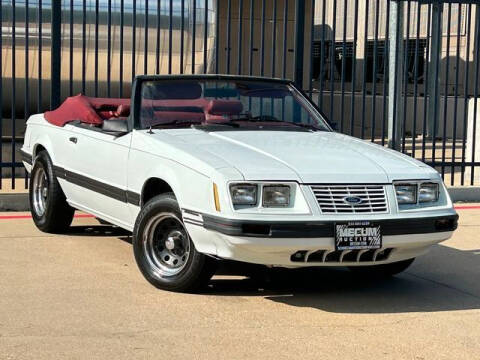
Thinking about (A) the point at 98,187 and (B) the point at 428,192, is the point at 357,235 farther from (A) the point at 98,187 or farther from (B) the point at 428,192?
(A) the point at 98,187

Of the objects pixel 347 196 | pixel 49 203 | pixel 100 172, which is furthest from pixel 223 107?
pixel 49 203

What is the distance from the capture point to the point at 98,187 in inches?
280

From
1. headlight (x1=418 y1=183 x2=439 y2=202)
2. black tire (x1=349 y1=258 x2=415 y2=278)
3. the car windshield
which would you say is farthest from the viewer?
the car windshield

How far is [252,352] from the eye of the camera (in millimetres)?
4832

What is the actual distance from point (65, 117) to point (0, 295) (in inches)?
98.8

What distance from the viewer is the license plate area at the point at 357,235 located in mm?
5574

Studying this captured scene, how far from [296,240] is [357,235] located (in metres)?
0.41

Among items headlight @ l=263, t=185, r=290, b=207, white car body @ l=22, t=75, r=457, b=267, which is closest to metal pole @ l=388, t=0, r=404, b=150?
white car body @ l=22, t=75, r=457, b=267

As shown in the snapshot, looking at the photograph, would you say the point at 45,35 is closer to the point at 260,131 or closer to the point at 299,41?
the point at 299,41

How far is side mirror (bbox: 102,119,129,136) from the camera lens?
6806 mm

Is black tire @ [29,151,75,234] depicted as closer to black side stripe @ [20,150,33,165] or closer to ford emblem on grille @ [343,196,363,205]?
black side stripe @ [20,150,33,165]

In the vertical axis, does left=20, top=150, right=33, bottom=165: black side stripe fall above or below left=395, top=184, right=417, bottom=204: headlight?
below

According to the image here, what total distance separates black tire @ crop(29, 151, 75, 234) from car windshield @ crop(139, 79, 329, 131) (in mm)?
1516

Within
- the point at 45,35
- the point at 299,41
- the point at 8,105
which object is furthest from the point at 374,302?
the point at 8,105
